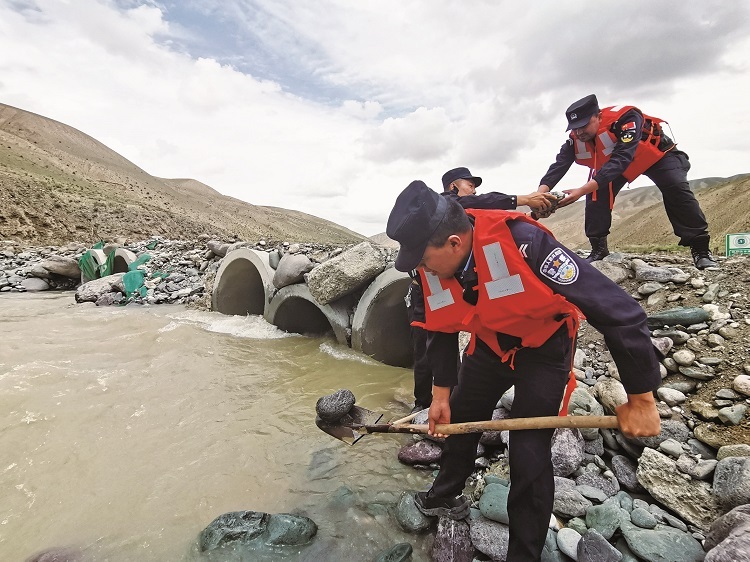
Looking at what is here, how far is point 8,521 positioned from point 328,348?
13.0 feet

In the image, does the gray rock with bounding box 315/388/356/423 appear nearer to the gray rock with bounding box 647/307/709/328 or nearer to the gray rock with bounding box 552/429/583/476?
the gray rock with bounding box 552/429/583/476

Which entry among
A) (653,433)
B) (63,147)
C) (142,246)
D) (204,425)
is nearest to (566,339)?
(653,433)

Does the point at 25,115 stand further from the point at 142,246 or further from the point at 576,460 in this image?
the point at 576,460

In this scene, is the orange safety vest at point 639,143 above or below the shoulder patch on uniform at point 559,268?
above

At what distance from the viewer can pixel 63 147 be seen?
5128 cm

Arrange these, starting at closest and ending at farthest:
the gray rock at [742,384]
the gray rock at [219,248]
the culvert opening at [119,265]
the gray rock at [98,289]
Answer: the gray rock at [742,384], the gray rock at [219,248], the gray rock at [98,289], the culvert opening at [119,265]

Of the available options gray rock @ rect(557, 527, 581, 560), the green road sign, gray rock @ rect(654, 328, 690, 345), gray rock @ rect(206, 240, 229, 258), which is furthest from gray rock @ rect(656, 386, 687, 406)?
gray rock @ rect(206, 240, 229, 258)

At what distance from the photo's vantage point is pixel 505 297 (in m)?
1.61

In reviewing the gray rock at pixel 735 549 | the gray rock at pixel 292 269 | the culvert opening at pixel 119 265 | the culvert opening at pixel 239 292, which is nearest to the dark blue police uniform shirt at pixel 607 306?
the gray rock at pixel 735 549

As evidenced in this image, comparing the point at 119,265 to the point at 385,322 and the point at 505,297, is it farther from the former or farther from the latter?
the point at 505,297

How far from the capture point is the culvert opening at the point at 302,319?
22.1 feet

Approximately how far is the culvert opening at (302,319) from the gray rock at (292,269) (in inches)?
21.0

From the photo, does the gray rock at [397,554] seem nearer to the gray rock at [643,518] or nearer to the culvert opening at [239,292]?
the gray rock at [643,518]

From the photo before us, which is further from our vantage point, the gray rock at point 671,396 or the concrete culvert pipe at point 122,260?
the concrete culvert pipe at point 122,260
